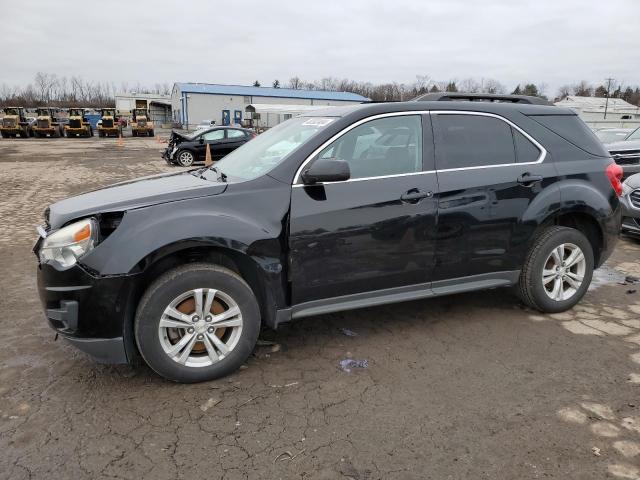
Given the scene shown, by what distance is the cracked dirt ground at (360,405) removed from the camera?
2.48 meters

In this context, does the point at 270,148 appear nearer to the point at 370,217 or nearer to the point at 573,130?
the point at 370,217

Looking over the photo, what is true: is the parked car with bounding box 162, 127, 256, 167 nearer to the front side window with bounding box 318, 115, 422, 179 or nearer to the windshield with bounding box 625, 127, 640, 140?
the windshield with bounding box 625, 127, 640, 140

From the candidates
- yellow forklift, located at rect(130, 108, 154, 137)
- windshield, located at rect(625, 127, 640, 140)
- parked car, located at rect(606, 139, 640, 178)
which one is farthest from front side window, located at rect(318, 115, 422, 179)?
yellow forklift, located at rect(130, 108, 154, 137)

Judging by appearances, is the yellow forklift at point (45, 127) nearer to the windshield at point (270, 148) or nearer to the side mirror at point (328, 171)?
the windshield at point (270, 148)

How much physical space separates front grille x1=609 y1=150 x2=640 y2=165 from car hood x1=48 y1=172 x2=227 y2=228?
29.2 ft

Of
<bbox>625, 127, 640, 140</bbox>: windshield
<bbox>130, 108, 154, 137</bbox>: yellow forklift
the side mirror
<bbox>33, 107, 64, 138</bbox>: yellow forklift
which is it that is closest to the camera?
the side mirror

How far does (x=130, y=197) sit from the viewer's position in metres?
3.34

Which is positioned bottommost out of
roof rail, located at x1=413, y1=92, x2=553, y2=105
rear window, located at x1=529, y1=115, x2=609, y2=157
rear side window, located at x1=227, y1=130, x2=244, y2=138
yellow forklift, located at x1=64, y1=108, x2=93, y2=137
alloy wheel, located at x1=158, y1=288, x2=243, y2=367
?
alloy wheel, located at x1=158, y1=288, x2=243, y2=367

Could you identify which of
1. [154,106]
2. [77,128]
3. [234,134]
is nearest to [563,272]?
[234,134]

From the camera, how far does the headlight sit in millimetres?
3000

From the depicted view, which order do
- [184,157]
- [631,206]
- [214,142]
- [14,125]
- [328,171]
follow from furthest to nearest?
[14,125] → [214,142] → [184,157] → [631,206] → [328,171]

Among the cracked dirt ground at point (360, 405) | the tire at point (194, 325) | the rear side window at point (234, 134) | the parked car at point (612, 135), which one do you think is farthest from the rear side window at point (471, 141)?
the rear side window at point (234, 134)

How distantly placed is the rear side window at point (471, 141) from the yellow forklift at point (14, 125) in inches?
1747

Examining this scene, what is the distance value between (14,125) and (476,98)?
145 feet
